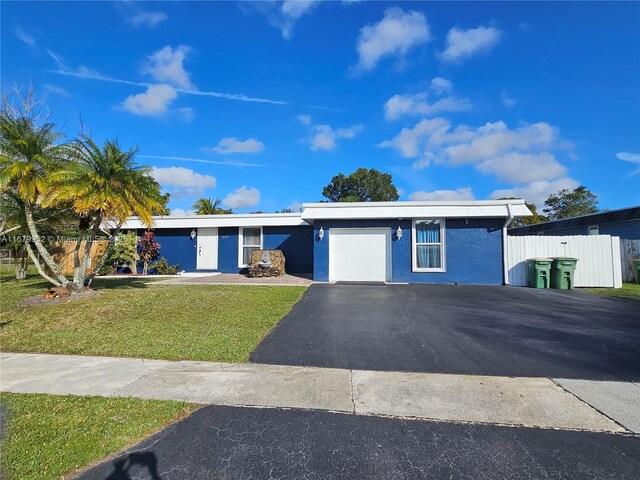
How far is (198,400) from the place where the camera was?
11.9ft

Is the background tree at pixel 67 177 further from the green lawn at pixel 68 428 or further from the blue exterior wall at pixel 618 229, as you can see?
the blue exterior wall at pixel 618 229

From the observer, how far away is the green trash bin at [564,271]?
1193 cm

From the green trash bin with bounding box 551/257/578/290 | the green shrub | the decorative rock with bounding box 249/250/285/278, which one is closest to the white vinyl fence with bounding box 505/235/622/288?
the green trash bin with bounding box 551/257/578/290

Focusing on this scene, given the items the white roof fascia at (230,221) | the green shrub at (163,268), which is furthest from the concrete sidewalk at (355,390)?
the green shrub at (163,268)

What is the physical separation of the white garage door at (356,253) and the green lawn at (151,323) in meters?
3.64

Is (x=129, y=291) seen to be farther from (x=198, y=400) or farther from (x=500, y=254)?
(x=500, y=254)

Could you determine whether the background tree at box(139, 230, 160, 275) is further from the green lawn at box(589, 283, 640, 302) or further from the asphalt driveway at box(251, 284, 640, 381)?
the green lawn at box(589, 283, 640, 302)

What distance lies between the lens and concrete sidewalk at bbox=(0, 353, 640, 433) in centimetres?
335

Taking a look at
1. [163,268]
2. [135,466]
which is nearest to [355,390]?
[135,466]

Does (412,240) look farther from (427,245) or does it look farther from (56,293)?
(56,293)

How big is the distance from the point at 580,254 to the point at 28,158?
60.9 ft

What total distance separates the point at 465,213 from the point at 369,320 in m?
7.79

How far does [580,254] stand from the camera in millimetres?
12555

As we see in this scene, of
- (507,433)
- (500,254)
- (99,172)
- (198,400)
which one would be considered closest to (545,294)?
(500,254)
